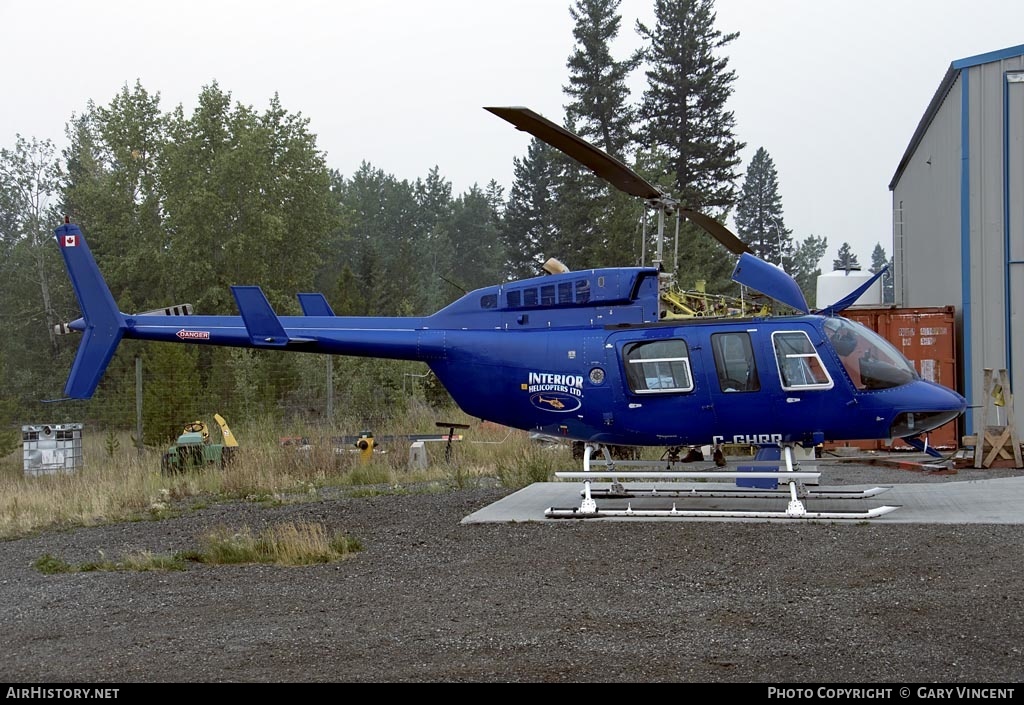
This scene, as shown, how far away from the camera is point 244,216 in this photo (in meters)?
43.4

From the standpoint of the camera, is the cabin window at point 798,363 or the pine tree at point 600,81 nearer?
the cabin window at point 798,363

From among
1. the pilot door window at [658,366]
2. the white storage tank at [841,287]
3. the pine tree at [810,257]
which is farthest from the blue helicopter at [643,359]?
the pine tree at [810,257]

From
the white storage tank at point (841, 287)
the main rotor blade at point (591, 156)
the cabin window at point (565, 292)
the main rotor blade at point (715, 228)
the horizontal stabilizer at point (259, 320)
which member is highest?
the white storage tank at point (841, 287)

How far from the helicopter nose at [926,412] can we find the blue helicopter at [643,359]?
0.02 metres

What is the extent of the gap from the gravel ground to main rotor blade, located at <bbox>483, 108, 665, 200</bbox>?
11.5 ft

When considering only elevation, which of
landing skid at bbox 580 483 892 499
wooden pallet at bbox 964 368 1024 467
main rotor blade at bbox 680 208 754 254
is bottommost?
landing skid at bbox 580 483 892 499

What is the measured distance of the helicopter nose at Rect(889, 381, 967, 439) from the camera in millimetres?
10859

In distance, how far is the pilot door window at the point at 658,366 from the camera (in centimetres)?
1105

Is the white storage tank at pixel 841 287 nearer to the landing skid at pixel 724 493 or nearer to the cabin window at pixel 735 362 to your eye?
the landing skid at pixel 724 493

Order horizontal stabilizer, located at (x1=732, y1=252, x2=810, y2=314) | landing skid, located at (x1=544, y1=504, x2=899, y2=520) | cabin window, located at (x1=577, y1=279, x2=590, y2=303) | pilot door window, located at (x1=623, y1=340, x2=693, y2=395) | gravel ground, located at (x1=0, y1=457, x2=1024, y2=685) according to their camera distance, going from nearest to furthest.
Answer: gravel ground, located at (x1=0, y1=457, x2=1024, y2=685) < landing skid, located at (x1=544, y1=504, x2=899, y2=520) < pilot door window, located at (x1=623, y1=340, x2=693, y2=395) < horizontal stabilizer, located at (x1=732, y1=252, x2=810, y2=314) < cabin window, located at (x1=577, y1=279, x2=590, y2=303)

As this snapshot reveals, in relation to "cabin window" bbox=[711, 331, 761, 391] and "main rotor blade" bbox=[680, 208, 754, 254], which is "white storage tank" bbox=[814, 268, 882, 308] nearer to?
"main rotor blade" bbox=[680, 208, 754, 254]

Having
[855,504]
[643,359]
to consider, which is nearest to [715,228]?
[643,359]

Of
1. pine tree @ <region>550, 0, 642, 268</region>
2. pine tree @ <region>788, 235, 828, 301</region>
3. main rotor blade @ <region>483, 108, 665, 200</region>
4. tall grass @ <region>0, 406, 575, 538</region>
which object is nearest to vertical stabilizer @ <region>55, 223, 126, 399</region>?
tall grass @ <region>0, 406, 575, 538</region>

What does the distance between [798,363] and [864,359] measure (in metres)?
0.75
